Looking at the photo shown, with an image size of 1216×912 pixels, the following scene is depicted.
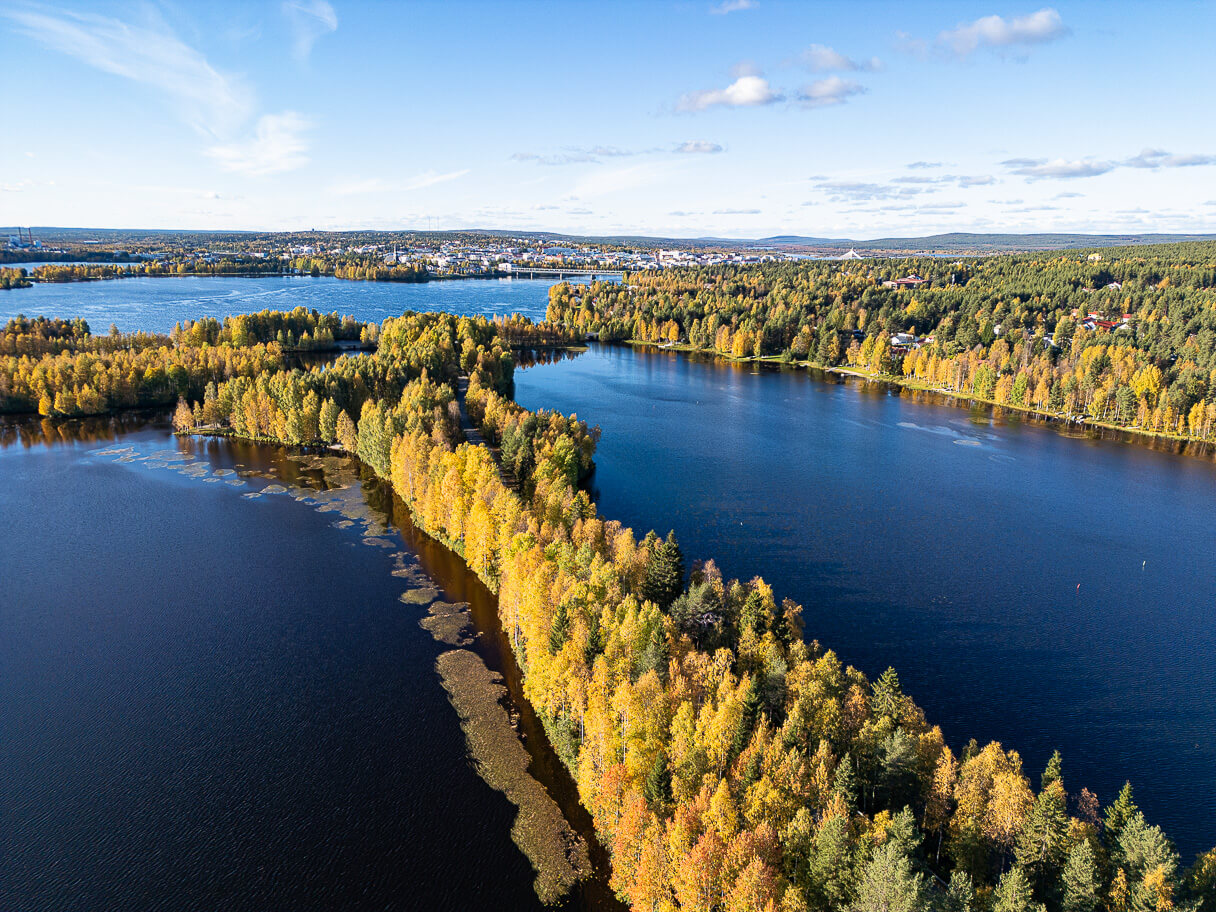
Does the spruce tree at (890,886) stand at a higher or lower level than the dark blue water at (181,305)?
lower

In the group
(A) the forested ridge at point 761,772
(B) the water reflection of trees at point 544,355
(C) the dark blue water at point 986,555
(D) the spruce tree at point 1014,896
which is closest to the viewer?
(D) the spruce tree at point 1014,896

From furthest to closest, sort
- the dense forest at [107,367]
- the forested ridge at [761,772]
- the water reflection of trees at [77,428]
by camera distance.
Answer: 1. the dense forest at [107,367]
2. the water reflection of trees at [77,428]
3. the forested ridge at [761,772]

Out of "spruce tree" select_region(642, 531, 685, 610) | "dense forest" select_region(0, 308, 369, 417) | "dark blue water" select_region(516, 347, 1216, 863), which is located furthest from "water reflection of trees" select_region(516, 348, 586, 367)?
"spruce tree" select_region(642, 531, 685, 610)

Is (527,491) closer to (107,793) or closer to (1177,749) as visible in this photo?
(107,793)

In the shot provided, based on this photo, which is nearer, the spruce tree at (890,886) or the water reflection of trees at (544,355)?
the spruce tree at (890,886)

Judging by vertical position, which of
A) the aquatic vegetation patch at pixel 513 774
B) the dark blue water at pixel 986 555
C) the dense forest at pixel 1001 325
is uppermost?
the dense forest at pixel 1001 325

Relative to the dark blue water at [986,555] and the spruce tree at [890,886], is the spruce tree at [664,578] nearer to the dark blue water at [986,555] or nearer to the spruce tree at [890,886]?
the dark blue water at [986,555]

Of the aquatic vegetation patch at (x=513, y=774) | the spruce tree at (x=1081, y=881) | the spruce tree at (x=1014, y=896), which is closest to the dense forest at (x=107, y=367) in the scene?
the aquatic vegetation patch at (x=513, y=774)
